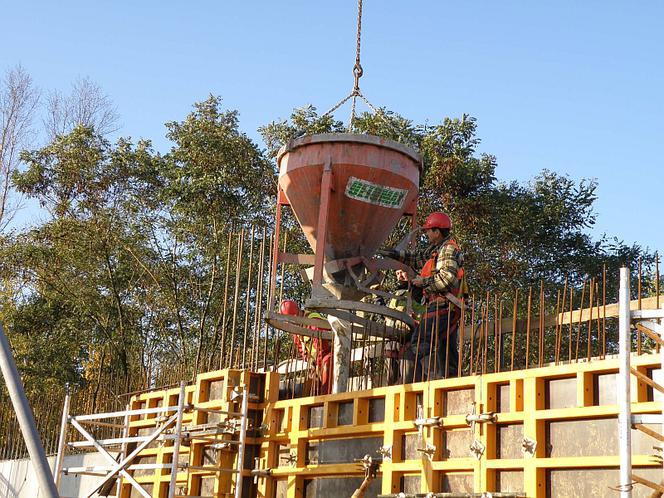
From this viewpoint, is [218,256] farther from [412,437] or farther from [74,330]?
[412,437]

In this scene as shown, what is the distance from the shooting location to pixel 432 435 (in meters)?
7.82

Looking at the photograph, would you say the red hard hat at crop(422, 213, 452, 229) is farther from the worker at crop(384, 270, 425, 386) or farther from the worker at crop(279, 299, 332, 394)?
the worker at crop(279, 299, 332, 394)

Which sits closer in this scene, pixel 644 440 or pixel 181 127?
pixel 644 440

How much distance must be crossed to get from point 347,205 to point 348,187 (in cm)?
23

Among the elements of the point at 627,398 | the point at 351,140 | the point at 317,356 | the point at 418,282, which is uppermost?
the point at 351,140

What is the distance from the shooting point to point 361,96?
1126cm

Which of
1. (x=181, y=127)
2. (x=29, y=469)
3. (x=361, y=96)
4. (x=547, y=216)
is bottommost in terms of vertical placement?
(x=29, y=469)

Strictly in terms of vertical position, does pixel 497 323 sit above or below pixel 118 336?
below

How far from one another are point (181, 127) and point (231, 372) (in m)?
12.0

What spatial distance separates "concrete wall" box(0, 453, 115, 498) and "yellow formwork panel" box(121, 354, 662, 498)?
Answer: 162cm

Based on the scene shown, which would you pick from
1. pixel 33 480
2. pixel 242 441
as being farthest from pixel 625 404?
pixel 33 480

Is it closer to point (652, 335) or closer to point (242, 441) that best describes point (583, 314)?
point (652, 335)

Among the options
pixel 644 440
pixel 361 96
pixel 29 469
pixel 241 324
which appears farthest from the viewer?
pixel 241 324

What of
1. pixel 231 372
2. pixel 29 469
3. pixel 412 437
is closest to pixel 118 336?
pixel 29 469
